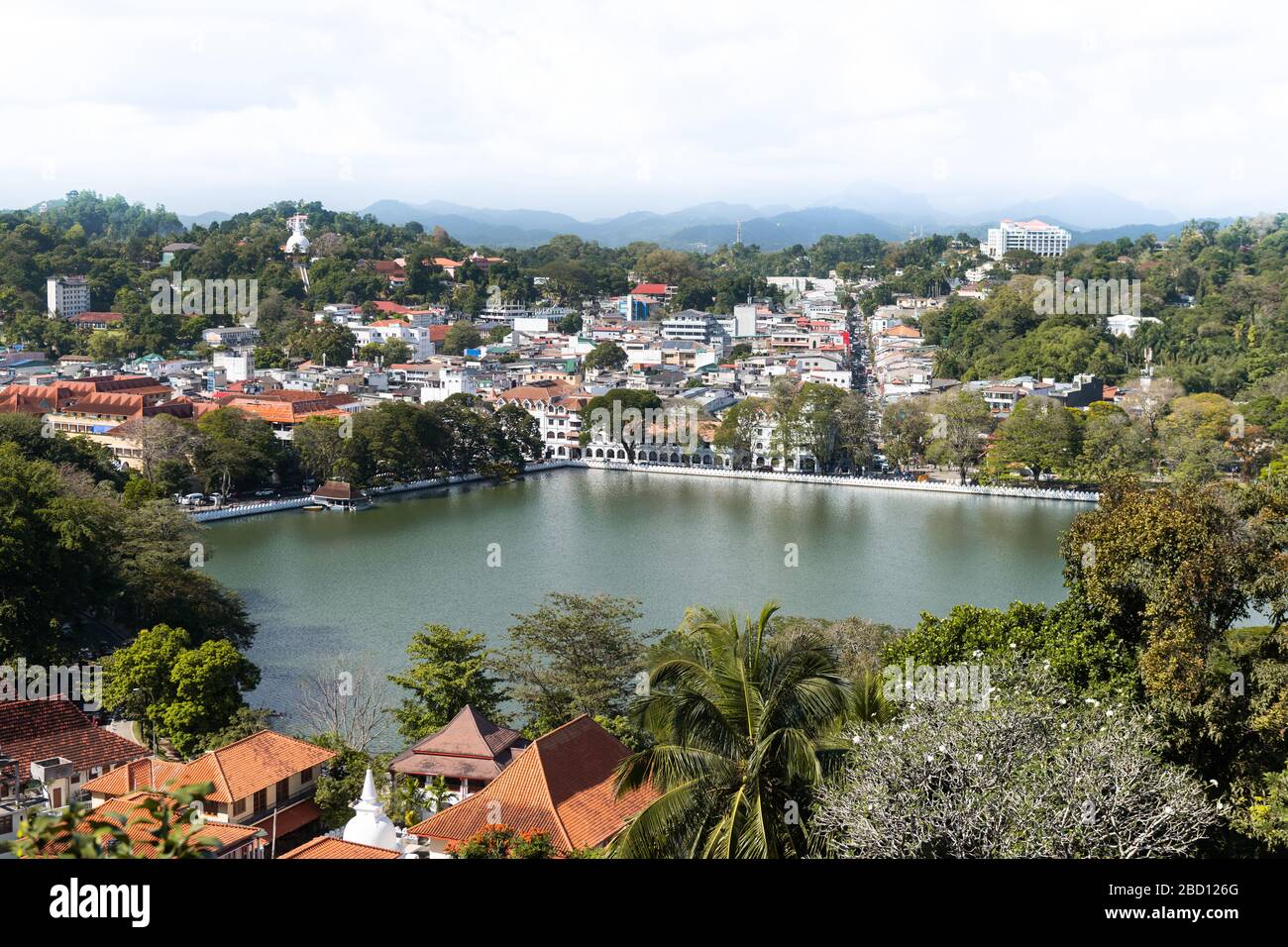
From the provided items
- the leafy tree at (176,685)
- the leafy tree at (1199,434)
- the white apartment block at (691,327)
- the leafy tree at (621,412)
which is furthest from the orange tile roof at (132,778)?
the white apartment block at (691,327)

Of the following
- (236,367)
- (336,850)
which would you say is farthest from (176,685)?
(236,367)

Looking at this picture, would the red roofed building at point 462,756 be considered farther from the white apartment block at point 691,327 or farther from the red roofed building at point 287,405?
the white apartment block at point 691,327

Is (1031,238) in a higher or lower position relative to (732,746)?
higher

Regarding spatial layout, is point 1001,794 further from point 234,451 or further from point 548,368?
point 548,368

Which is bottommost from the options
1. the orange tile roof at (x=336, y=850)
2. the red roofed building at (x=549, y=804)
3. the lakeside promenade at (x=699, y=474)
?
the lakeside promenade at (x=699, y=474)

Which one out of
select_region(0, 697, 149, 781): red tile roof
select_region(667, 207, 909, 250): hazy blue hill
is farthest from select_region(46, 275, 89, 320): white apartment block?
select_region(667, 207, 909, 250): hazy blue hill

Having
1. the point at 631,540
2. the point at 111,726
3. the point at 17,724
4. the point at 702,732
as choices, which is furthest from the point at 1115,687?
the point at 631,540

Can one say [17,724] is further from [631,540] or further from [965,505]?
[965,505]
